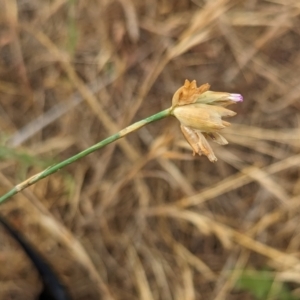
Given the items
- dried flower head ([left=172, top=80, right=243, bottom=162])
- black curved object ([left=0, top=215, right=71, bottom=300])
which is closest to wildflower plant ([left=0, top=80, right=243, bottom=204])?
dried flower head ([left=172, top=80, right=243, bottom=162])

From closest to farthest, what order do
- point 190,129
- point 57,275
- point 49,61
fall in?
point 190,129
point 57,275
point 49,61

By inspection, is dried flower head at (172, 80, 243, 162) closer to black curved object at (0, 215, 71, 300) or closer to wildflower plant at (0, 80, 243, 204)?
wildflower plant at (0, 80, 243, 204)

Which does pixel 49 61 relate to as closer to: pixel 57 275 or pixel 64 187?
pixel 64 187

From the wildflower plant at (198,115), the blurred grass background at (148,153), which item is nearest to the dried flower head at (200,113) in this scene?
the wildflower plant at (198,115)

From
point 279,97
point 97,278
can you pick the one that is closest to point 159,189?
point 97,278

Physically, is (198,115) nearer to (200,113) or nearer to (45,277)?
(200,113)

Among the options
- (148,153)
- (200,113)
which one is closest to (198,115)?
(200,113)
